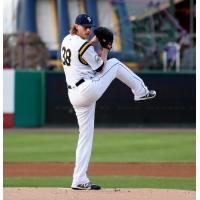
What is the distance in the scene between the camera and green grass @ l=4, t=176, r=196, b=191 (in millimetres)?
9446

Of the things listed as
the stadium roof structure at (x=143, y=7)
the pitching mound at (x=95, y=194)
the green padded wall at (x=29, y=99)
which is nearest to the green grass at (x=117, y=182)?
the pitching mound at (x=95, y=194)

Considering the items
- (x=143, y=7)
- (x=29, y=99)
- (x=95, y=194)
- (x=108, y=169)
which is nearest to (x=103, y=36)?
(x=95, y=194)

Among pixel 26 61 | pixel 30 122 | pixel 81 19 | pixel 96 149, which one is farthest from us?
pixel 26 61

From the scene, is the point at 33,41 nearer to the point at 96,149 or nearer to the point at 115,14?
the point at 115,14

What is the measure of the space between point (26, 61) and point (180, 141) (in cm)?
677

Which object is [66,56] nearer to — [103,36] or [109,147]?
[103,36]

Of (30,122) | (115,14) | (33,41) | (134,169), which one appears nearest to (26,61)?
(33,41)

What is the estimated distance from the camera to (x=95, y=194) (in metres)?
7.45

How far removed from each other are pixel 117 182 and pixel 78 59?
280cm

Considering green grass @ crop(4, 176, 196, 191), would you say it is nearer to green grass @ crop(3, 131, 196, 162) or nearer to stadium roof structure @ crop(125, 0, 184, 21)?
green grass @ crop(3, 131, 196, 162)

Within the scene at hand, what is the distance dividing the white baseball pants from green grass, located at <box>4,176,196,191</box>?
1.55 meters

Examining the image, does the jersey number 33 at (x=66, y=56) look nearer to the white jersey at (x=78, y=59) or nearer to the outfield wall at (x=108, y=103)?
the white jersey at (x=78, y=59)

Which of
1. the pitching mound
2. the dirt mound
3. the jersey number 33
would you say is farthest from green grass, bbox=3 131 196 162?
the jersey number 33
